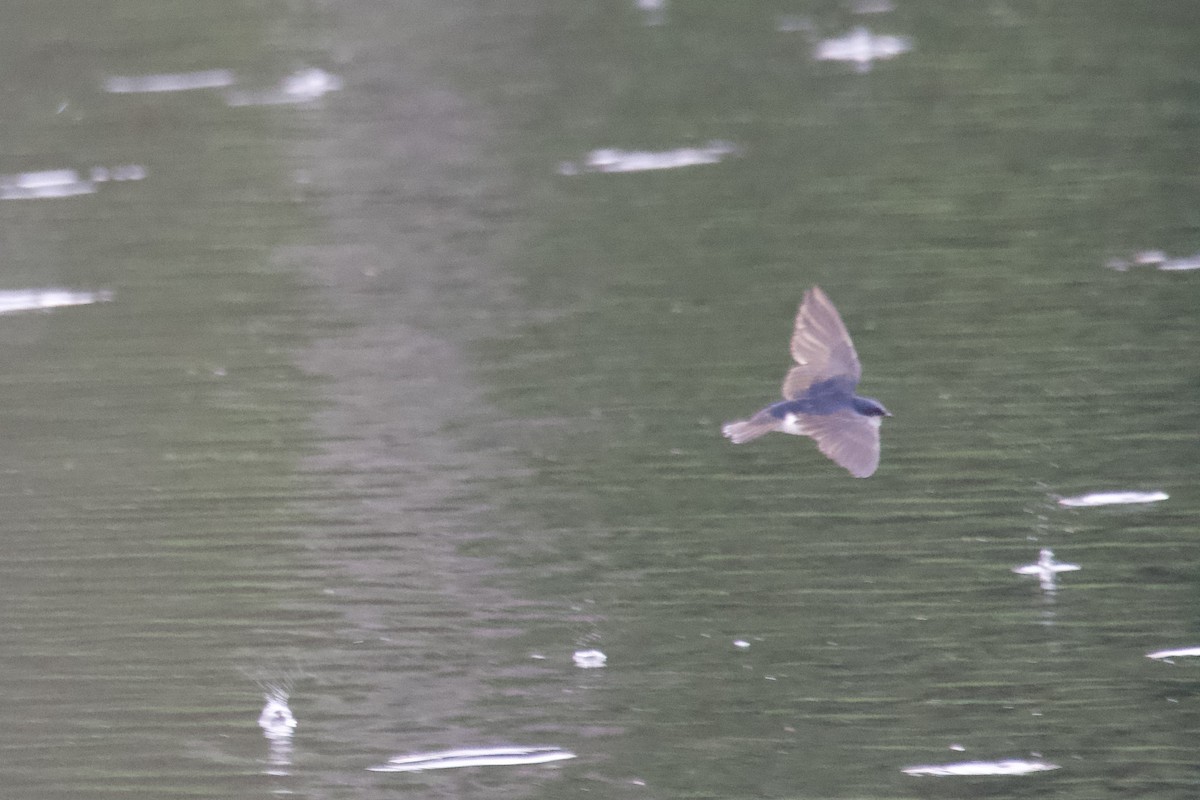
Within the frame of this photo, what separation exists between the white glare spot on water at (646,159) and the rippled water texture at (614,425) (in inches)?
→ 1.3

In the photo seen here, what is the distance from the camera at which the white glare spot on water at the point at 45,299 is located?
8984mm

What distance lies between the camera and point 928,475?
6.53 m

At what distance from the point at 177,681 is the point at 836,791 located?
209cm

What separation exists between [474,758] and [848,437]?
1353 mm

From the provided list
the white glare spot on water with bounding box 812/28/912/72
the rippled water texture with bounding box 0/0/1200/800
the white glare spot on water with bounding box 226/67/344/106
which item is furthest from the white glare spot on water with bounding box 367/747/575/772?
the white glare spot on water with bounding box 226/67/344/106

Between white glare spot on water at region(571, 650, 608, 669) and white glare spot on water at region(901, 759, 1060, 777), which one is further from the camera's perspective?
white glare spot on water at region(571, 650, 608, 669)

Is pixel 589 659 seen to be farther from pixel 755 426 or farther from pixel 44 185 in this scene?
pixel 44 185

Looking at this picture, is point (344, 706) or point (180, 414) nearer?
point (344, 706)

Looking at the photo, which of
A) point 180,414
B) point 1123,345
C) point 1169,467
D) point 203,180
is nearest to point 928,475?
point 1169,467

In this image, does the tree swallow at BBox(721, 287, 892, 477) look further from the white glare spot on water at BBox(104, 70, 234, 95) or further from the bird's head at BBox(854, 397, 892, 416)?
the white glare spot on water at BBox(104, 70, 234, 95)

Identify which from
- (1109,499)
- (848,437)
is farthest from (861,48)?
(848,437)

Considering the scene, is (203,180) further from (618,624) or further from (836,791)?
(836,791)

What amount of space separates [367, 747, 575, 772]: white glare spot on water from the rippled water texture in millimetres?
17

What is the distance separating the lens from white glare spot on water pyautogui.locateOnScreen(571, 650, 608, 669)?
564 centimetres
